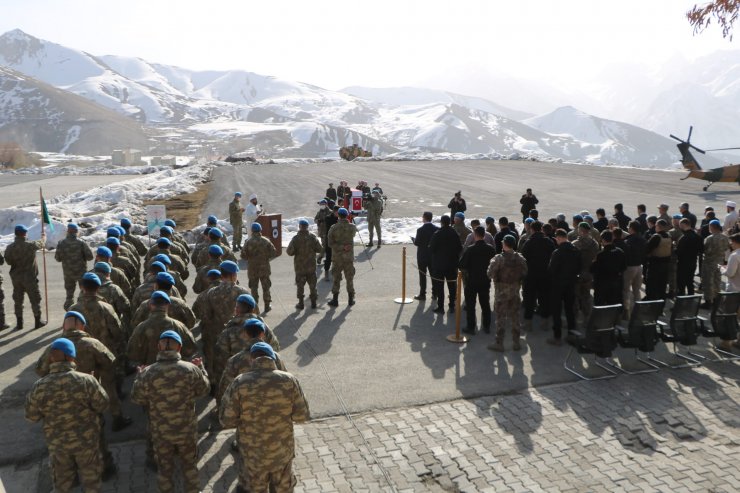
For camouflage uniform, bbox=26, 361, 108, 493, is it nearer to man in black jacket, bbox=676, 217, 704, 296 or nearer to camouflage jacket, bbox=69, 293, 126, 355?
camouflage jacket, bbox=69, 293, 126, 355

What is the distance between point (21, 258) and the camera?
428 inches

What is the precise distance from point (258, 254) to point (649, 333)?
737 centimetres

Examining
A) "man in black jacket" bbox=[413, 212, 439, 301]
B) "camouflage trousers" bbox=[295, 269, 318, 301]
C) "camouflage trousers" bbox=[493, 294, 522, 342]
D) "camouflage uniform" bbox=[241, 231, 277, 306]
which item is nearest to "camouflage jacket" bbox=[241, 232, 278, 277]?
"camouflage uniform" bbox=[241, 231, 277, 306]

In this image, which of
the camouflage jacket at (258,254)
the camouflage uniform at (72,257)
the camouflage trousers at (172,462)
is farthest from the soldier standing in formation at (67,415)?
the camouflage uniform at (72,257)

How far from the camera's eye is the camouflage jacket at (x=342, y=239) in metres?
12.1

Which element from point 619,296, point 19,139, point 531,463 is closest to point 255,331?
point 531,463

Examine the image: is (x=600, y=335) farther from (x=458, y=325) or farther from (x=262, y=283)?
(x=262, y=283)

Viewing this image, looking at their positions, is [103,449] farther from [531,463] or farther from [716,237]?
[716,237]

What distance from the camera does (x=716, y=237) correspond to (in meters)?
11.4

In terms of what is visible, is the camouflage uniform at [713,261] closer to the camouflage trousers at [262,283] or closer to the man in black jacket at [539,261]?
the man in black jacket at [539,261]

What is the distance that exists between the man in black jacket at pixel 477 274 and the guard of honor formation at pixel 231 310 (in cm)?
2

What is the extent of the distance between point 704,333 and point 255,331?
25.6 feet

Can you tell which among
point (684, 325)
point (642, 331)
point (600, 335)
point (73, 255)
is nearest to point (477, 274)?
point (600, 335)

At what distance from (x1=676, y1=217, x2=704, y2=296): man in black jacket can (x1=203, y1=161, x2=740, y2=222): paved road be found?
13.2 metres
